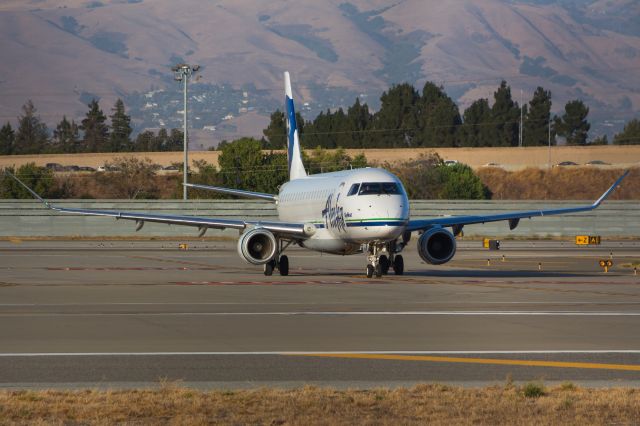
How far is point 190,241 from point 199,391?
63.4m

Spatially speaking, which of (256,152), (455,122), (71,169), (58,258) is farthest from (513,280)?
(455,122)

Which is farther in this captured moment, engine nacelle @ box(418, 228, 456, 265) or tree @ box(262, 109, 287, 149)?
tree @ box(262, 109, 287, 149)

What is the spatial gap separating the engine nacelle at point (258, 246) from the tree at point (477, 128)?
478 feet

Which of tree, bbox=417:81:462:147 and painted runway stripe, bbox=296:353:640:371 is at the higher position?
tree, bbox=417:81:462:147

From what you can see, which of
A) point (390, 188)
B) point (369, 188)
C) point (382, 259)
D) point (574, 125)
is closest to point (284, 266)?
point (382, 259)

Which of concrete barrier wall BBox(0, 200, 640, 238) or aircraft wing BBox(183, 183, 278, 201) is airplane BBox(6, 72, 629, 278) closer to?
aircraft wing BBox(183, 183, 278, 201)

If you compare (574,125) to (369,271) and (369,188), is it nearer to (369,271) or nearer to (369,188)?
(369,271)

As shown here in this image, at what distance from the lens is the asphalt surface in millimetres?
16641

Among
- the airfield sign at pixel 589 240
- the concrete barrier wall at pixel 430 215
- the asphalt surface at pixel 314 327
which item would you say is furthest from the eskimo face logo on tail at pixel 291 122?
the concrete barrier wall at pixel 430 215

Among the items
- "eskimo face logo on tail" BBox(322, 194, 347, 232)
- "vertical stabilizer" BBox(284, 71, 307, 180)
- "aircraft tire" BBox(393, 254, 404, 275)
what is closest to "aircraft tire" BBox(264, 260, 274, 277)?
"eskimo face logo on tail" BBox(322, 194, 347, 232)

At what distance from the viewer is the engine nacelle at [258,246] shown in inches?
1570

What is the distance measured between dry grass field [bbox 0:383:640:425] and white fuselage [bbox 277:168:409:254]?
2245cm

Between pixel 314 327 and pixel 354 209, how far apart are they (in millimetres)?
15647

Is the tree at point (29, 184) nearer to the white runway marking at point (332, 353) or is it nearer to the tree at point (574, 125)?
the white runway marking at point (332, 353)
